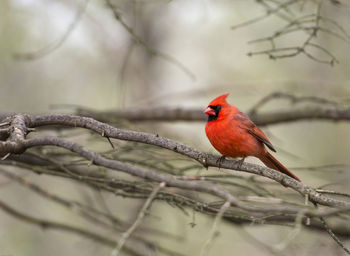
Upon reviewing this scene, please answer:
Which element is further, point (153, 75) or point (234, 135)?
point (153, 75)

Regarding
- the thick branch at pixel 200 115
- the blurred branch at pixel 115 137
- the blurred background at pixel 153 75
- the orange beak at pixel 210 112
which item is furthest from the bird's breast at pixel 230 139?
the blurred background at pixel 153 75

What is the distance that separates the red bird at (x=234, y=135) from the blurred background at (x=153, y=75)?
67.7 inches

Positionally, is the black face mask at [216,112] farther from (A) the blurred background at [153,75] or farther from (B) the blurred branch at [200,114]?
(A) the blurred background at [153,75]

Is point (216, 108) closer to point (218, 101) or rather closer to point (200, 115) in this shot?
point (218, 101)

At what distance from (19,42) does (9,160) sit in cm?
462

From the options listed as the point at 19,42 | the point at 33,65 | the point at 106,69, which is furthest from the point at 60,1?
the point at 106,69

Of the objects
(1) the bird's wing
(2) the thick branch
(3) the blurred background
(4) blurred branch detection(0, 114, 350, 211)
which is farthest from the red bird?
(3) the blurred background

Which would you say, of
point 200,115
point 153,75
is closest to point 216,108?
point 200,115

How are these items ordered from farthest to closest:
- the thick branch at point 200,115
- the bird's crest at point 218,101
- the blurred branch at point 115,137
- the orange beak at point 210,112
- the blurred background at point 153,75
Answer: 1. the blurred background at point 153,75
2. the thick branch at point 200,115
3. the bird's crest at point 218,101
4. the orange beak at point 210,112
5. the blurred branch at point 115,137

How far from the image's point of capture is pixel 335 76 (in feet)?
25.2

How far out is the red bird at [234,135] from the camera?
12.3 ft

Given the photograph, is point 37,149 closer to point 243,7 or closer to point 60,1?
point 60,1

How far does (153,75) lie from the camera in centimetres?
838

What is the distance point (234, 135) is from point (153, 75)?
478 centimetres
